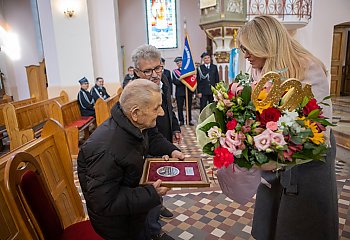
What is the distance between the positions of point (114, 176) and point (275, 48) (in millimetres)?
893

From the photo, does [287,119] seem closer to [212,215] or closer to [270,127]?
[270,127]

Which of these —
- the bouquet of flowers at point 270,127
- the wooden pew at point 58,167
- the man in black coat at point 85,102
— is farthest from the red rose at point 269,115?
the man in black coat at point 85,102

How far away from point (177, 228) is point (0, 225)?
1.51 metres

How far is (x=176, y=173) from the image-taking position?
4.62 feet

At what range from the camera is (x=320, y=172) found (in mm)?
1192

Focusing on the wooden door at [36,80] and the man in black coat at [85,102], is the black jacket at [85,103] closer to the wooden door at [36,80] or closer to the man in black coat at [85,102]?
the man in black coat at [85,102]

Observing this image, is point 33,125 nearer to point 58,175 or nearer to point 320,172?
point 58,175

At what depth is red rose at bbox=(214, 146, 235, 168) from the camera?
943 mm

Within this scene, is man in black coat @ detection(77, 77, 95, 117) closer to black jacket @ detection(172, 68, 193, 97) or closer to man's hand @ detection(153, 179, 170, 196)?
black jacket @ detection(172, 68, 193, 97)

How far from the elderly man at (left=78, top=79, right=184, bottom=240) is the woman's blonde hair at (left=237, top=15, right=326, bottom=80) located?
1.63 feet

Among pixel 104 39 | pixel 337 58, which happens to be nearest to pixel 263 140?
pixel 104 39

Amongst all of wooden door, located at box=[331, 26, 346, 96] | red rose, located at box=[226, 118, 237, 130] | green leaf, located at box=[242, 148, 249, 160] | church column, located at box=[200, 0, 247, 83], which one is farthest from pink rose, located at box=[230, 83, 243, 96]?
wooden door, located at box=[331, 26, 346, 96]

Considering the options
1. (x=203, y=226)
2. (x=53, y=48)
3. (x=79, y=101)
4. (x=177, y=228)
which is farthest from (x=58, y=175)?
(x=53, y=48)

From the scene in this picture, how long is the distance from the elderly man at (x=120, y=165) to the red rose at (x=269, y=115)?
1.71ft
